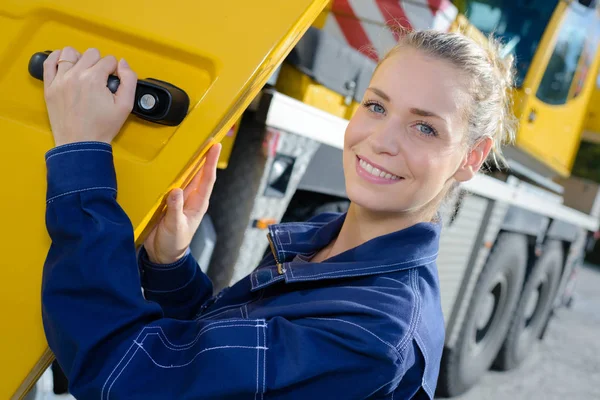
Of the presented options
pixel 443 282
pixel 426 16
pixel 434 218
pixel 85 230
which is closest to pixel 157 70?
pixel 85 230

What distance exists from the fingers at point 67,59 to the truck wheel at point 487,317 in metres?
3.16

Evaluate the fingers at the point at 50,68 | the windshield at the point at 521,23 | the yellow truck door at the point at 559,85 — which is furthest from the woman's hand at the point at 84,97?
the windshield at the point at 521,23

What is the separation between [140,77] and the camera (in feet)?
3.23

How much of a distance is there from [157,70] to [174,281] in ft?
1.66

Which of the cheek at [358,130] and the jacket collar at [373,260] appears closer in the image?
the jacket collar at [373,260]

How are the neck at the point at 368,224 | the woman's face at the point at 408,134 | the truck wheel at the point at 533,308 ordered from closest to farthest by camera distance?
the woman's face at the point at 408,134
the neck at the point at 368,224
the truck wheel at the point at 533,308

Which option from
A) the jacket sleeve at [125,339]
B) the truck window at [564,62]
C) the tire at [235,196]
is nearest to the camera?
the jacket sleeve at [125,339]

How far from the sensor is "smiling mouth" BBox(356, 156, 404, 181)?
44.6 inches

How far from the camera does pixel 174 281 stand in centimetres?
132

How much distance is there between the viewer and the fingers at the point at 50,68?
3.07 feet

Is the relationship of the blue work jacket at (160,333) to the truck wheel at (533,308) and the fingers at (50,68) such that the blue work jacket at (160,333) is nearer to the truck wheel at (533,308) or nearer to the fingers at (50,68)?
the fingers at (50,68)

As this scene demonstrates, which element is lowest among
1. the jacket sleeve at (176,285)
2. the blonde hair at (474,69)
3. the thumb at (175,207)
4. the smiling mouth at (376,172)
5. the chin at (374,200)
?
the jacket sleeve at (176,285)

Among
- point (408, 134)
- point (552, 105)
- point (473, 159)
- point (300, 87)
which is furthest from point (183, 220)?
point (552, 105)

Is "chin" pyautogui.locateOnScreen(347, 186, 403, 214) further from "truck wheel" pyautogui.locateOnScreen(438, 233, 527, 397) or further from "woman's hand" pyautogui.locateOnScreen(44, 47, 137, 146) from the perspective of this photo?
"truck wheel" pyautogui.locateOnScreen(438, 233, 527, 397)
